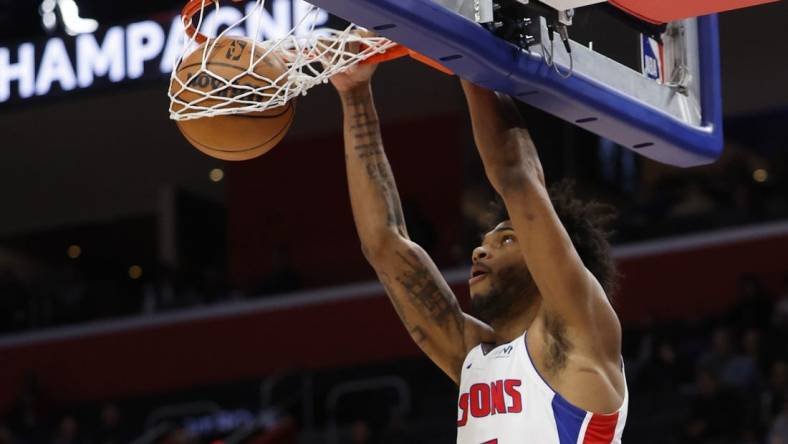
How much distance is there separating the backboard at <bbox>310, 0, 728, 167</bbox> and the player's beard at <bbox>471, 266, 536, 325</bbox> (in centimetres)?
43

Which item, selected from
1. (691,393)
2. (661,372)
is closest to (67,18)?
(661,372)

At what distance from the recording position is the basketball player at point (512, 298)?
3482 millimetres

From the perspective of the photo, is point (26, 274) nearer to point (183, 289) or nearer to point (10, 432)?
point (183, 289)

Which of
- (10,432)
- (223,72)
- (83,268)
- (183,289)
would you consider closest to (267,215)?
(183,289)

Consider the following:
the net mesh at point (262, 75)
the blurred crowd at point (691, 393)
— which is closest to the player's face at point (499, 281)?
the net mesh at point (262, 75)

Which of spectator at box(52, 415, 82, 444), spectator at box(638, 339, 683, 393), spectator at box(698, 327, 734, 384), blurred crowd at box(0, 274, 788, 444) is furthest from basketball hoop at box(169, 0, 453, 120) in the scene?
spectator at box(52, 415, 82, 444)

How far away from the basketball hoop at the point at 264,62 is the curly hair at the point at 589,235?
55cm

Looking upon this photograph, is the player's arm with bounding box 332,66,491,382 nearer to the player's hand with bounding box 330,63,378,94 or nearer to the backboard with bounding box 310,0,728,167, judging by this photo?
the player's hand with bounding box 330,63,378,94

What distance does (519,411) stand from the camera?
3586 millimetres

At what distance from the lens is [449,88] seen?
49.3 ft

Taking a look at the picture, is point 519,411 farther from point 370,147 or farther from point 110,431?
point 110,431

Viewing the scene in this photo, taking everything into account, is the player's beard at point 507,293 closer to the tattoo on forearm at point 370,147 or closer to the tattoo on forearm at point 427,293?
the tattoo on forearm at point 427,293

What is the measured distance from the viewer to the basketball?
378 cm

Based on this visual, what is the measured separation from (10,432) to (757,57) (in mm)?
8101
